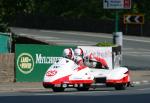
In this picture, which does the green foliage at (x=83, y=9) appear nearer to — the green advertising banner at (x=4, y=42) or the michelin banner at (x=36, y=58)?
the green advertising banner at (x=4, y=42)

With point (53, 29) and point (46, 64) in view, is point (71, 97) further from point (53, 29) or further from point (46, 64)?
point (53, 29)

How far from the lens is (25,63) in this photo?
1115 inches

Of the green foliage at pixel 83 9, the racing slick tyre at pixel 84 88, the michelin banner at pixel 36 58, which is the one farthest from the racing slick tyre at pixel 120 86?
the green foliage at pixel 83 9

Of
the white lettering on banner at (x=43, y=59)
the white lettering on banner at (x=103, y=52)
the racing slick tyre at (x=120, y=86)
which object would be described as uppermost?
the white lettering on banner at (x=103, y=52)

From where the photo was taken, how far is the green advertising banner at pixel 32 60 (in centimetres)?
2820

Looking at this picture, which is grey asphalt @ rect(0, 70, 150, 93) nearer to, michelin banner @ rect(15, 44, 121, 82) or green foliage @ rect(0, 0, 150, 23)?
michelin banner @ rect(15, 44, 121, 82)

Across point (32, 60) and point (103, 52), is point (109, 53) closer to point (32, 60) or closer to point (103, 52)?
point (103, 52)

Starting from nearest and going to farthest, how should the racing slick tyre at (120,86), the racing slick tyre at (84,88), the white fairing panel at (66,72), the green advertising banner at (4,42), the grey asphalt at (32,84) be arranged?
the white fairing panel at (66,72) < the racing slick tyre at (84,88) < the racing slick tyre at (120,86) < the grey asphalt at (32,84) < the green advertising banner at (4,42)

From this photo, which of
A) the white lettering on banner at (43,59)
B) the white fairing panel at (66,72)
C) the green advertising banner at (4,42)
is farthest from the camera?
the green advertising banner at (4,42)

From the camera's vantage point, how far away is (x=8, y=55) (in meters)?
28.2

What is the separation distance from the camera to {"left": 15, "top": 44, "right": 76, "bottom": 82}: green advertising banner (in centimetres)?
2820

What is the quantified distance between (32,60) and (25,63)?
0.33 m

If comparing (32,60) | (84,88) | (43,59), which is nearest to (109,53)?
(43,59)

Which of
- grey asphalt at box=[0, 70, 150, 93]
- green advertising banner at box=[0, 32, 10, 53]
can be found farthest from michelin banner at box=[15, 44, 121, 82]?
green advertising banner at box=[0, 32, 10, 53]
